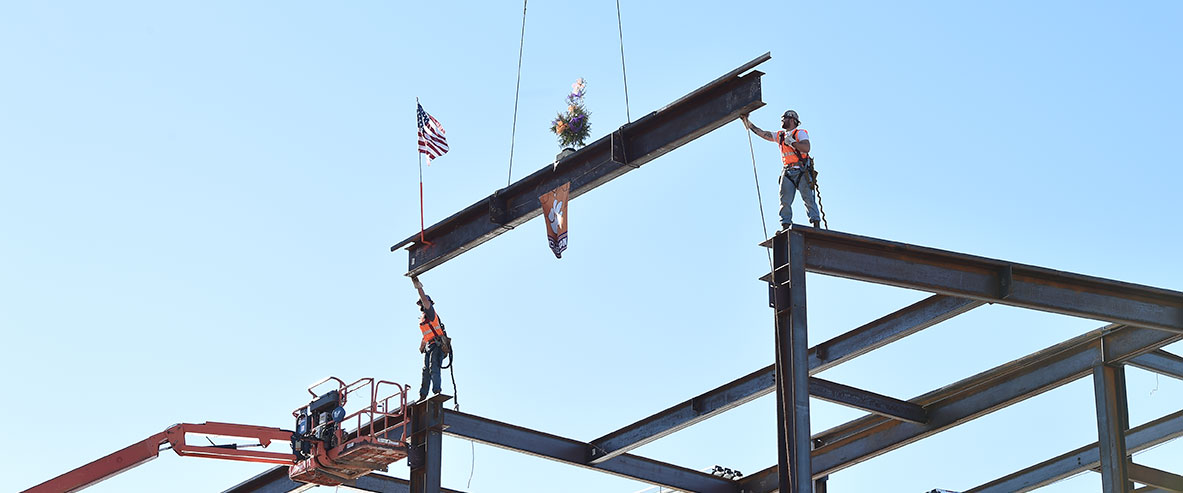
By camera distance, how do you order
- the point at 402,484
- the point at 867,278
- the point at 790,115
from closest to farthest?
1. the point at 867,278
2. the point at 790,115
3. the point at 402,484

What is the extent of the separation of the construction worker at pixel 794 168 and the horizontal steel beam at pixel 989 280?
988mm

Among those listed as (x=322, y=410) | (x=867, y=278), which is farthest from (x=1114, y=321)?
(x=322, y=410)

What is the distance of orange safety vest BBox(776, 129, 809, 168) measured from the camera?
78.5ft

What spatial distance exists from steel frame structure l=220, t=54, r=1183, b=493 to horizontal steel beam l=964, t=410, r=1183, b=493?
24 mm

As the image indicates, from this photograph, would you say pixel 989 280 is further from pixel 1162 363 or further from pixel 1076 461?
pixel 1076 461

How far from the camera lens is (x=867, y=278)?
74.7 ft

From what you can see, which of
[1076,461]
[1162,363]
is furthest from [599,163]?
[1076,461]

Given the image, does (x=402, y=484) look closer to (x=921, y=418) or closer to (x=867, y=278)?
(x=921, y=418)

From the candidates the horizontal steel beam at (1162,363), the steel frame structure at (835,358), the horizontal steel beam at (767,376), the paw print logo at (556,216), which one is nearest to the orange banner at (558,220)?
the paw print logo at (556,216)

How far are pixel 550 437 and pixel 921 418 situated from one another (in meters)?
6.53

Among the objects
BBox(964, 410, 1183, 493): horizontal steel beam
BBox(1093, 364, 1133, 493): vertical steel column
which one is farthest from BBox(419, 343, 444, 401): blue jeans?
BBox(1093, 364, 1133, 493): vertical steel column

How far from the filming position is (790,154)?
24.0m

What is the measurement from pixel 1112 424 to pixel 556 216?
9263 mm

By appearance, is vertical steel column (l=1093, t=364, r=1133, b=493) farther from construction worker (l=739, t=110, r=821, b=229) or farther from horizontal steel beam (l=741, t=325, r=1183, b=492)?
construction worker (l=739, t=110, r=821, b=229)
